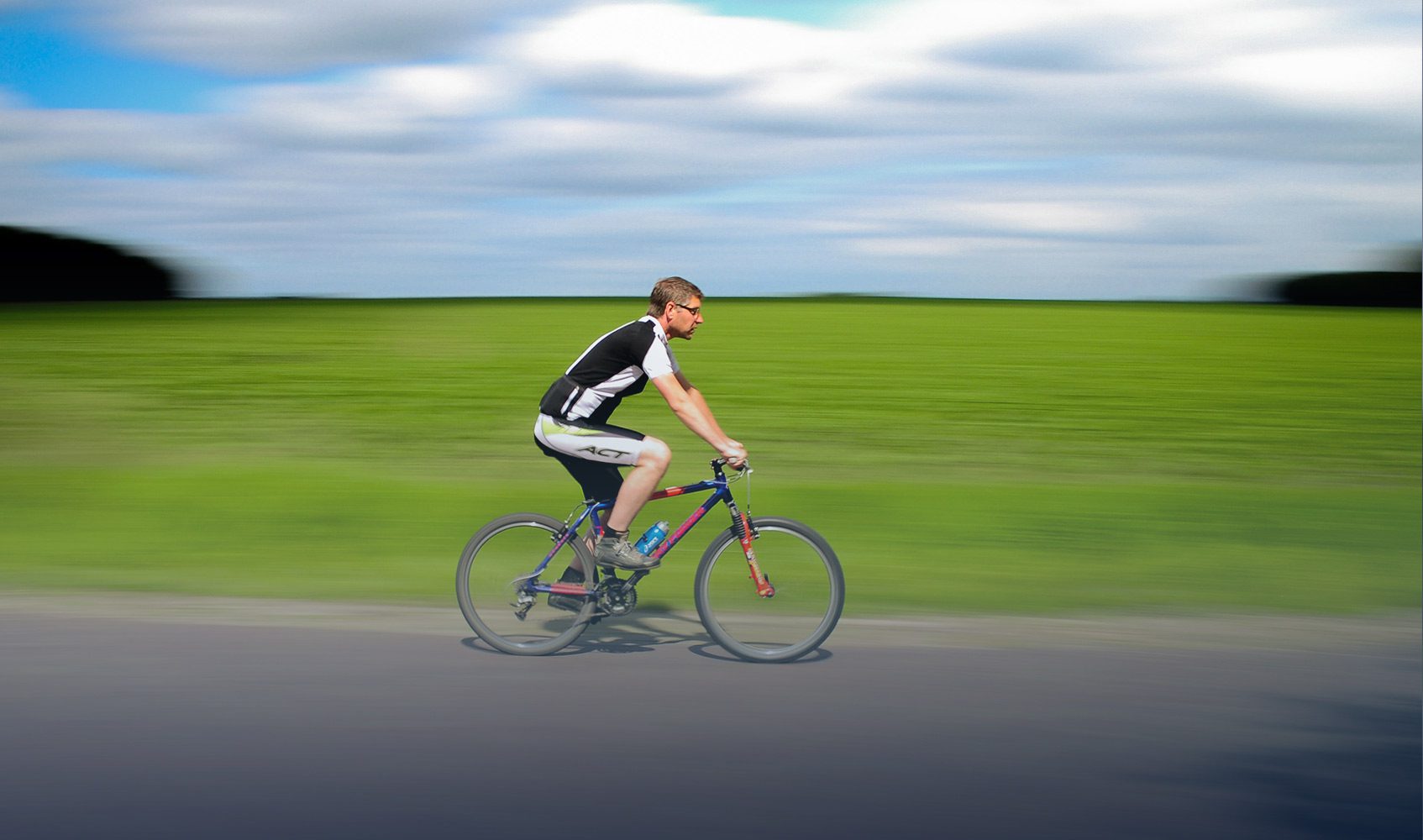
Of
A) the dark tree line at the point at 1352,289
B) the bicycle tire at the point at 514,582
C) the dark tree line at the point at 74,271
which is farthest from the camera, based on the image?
the dark tree line at the point at 1352,289

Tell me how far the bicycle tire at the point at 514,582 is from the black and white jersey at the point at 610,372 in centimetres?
57

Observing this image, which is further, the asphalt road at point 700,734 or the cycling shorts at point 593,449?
the cycling shorts at point 593,449

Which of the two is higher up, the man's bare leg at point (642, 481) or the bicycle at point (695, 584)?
the man's bare leg at point (642, 481)

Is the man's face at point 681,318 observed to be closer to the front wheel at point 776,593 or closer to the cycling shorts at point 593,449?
the cycling shorts at point 593,449

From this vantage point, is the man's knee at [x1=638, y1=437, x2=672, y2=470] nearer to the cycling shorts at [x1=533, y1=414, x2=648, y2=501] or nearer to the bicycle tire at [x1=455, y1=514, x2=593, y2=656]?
the cycling shorts at [x1=533, y1=414, x2=648, y2=501]

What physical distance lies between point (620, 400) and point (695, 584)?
0.98 m

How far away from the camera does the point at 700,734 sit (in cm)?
488

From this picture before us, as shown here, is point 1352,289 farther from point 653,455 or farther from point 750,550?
point 653,455

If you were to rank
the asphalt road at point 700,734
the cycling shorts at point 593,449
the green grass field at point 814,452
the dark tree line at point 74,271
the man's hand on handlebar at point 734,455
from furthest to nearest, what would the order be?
the dark tree line at point 74,271 → the green grass field at point 814,452 → the cycling shorts at point 593,449 → the man's hand on handlebar at point 734,455 → the asphalt road at point 700,734

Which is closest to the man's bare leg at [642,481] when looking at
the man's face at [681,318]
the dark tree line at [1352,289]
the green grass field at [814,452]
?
the man's face at [681,318]

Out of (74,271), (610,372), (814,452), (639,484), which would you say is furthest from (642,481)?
(74,271)

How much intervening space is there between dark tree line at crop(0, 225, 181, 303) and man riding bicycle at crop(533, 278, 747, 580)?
40364 mm

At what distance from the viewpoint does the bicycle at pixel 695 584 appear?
20.5 feet

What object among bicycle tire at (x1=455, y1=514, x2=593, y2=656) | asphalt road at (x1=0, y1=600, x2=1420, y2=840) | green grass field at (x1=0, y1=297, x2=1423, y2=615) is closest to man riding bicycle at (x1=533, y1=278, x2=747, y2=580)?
bicycle tire at (x1=455, y1=514, x2=593, y2=656)
